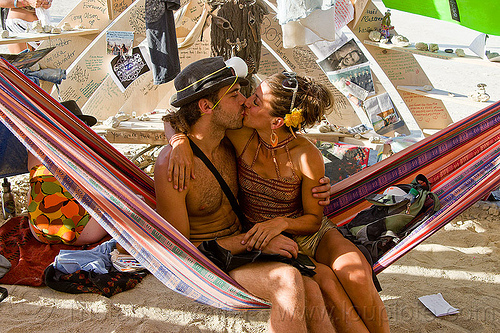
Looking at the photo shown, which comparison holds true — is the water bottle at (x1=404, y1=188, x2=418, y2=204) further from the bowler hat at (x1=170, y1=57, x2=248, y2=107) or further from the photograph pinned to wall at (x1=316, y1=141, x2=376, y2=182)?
the photograph pinned to wall at (x1=316, y1=141, x2=376, y2=182)

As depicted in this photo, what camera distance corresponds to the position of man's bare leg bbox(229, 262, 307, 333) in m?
1.61

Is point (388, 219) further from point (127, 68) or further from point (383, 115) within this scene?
point (127, 68)

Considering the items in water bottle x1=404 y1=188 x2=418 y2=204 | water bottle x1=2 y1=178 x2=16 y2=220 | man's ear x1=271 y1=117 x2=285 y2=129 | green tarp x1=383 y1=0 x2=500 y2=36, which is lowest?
water bottle x1=2 y1=178 x2=16 y2=220

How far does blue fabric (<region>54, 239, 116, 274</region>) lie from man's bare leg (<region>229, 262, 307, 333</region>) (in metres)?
1.20

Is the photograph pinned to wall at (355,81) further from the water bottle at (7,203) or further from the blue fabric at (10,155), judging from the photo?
the water bottle at (7,203)

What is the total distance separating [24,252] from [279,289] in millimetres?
2031

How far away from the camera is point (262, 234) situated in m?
1.93

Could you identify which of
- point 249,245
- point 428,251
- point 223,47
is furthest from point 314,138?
point 249,245

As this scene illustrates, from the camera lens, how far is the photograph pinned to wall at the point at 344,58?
15.8 ft

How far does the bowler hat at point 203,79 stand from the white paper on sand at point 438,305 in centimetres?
166

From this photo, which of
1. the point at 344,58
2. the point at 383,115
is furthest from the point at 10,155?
the point at 383,115

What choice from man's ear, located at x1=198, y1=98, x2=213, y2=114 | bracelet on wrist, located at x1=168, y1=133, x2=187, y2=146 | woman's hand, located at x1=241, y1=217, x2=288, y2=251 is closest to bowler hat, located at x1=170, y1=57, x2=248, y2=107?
man's ear, located at x1=198, y1=98, x2=213, y2=114

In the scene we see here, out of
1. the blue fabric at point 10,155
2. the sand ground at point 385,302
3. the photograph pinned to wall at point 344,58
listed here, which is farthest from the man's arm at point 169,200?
the photograph pinned to wall at point 344,58

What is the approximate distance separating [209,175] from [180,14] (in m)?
3.28
